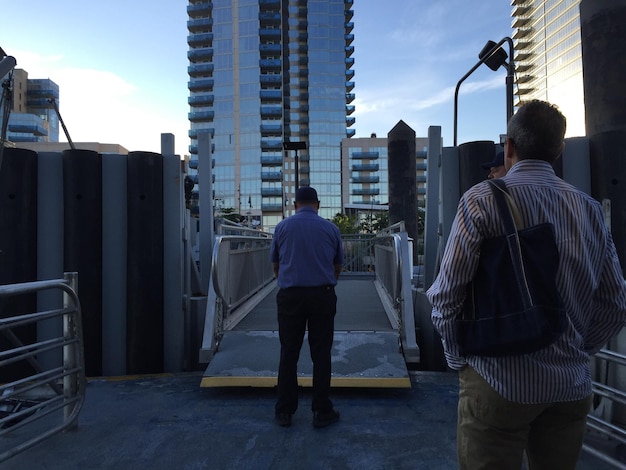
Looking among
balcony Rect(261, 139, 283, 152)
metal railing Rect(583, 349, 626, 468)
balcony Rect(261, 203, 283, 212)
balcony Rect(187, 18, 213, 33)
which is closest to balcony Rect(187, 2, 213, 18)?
balcony Rect(187, 18, 213, 33)

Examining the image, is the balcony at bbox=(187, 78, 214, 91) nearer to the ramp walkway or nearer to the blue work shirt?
the ramp walkway

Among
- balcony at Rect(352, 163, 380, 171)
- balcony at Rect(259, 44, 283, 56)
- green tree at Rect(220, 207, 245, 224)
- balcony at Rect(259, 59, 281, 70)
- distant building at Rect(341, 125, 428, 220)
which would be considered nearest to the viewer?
green tree at Rect(220, 207, 245, 224)

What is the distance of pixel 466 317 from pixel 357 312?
16.8 feet

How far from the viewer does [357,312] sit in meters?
6.68

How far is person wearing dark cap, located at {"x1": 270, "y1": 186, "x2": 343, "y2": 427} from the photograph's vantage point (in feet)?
11.5

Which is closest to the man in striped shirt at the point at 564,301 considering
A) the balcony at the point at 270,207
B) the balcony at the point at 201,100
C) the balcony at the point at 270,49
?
the balcony at the point at 270,207

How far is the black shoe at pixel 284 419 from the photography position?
3.49m

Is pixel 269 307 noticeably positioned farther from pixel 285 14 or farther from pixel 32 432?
pixel 285 14

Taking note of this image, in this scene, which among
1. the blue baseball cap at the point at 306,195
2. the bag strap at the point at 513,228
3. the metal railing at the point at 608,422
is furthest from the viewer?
the blue baseball cap at the point at 306,195

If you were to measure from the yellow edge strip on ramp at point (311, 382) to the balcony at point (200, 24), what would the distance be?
9442cm

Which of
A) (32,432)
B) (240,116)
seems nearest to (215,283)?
(32,432)

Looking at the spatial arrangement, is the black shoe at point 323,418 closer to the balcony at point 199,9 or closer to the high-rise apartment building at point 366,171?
the high-rise apartment building at point 366,171

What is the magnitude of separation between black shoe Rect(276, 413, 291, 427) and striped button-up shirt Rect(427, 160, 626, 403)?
2.14m

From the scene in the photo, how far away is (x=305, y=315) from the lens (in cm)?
355
